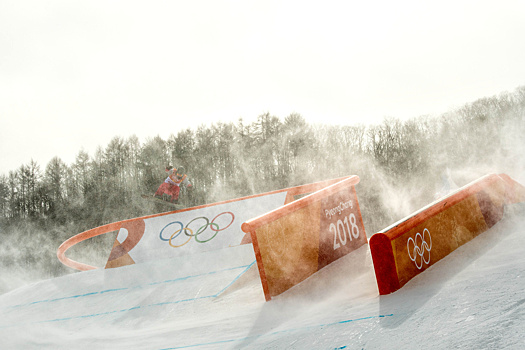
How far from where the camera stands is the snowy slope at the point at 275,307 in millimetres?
2232

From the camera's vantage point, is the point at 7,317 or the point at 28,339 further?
the point at 7,317

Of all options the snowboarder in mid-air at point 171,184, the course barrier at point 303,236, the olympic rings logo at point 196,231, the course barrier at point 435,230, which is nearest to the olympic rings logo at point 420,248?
the course barrier at point 435,230

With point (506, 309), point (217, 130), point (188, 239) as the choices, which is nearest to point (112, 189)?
point (217, 130)

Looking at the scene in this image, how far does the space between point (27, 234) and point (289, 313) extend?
2037 centimetres

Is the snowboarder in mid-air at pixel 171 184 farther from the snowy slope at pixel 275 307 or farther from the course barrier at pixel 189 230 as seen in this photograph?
the snowy slope at pixel 275 307

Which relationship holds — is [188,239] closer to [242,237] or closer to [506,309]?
→ [242,237]

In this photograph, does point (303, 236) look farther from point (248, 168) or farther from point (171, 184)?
point (248, 168)

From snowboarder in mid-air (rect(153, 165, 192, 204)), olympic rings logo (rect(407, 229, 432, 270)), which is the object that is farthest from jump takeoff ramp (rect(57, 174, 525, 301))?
snowboarder in mid-air (rect(153, 165, 192, 204))

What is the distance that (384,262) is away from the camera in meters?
3.36

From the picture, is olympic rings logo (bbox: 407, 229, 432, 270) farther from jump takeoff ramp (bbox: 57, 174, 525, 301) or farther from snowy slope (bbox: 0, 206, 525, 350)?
snowy slope (bbox: 0, 206, 525, 350)

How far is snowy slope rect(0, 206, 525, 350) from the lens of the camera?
87.9 inches

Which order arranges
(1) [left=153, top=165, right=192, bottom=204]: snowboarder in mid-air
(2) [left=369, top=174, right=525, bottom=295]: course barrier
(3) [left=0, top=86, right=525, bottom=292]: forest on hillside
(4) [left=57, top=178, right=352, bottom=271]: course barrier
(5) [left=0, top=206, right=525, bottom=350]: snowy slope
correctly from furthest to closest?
1. (3) [left=0, top=86, right=525, bottom=292]: forest on hillside
2. (1) [left=153, top=165, right=192, bottom=204]: snowboarder in mid-air
3. (4) [left=57, top=178, right=352, bottom=271]: course barrier
4. (2) [left=369, top=174, right=525, bottom=295]: course barrier
5. (5) [left=0, top=206, right=525, bottom=350]: snowy slope

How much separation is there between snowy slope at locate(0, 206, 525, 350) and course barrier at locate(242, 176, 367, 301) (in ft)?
0.60

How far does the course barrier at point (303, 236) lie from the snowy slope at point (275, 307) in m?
0.18
